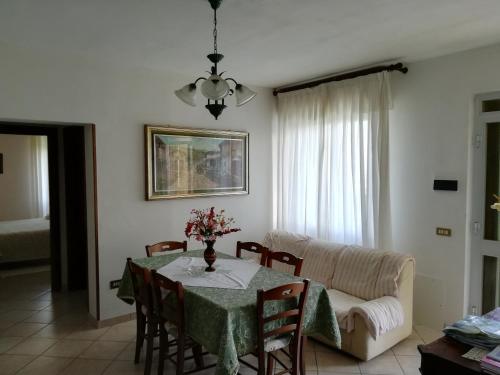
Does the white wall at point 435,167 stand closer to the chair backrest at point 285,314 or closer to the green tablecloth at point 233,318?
the green tablecloth at point 233,318

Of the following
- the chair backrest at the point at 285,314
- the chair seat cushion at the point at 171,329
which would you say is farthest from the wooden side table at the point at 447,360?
the chair seat cushion at the point at 171,329

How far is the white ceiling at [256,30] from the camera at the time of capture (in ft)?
7.90

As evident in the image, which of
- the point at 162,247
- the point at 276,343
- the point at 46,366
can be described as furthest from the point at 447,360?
the point at 46,366

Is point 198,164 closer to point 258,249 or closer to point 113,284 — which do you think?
point 258,249

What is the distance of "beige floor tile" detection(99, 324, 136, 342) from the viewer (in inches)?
139

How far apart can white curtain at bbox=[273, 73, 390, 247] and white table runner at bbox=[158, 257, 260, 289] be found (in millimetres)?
1474

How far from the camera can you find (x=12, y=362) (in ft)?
10.1

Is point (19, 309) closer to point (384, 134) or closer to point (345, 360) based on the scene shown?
point (345, 360)

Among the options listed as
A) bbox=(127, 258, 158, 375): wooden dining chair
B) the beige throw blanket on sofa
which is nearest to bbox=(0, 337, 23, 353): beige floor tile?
bbox=(127, 258, 158, 375): wooden dining chair

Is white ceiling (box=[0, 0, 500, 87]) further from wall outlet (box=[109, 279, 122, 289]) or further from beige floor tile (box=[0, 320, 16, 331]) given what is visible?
beige floor tile (box=[0, 320, 16, 331])

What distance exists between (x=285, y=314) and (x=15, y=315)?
Answer: 3.26 m

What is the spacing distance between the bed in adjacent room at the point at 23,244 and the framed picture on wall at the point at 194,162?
310 centimetres

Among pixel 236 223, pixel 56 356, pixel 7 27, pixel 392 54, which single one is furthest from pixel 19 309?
pixel 392 54

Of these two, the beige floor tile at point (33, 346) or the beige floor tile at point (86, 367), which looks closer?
the beige floor tile at point (86, 367)
